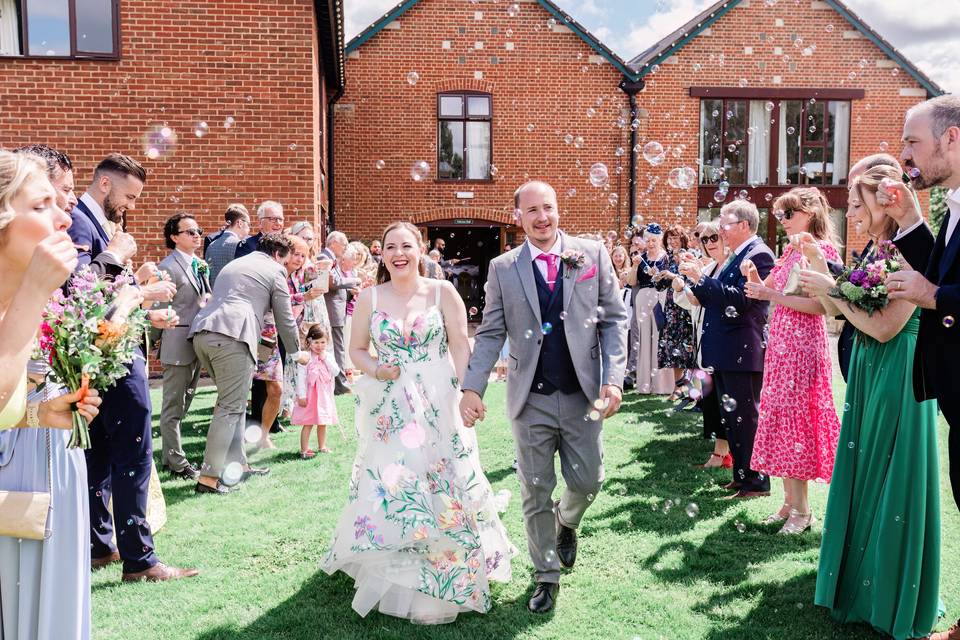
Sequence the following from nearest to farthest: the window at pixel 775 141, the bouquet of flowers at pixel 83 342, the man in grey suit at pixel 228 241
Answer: the bouquet of flowers at pixel 83 342 < the man in grey suit at pixel 228 241 < the window at pixel 775 141

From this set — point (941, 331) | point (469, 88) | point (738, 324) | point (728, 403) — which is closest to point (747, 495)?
point (728, 403)

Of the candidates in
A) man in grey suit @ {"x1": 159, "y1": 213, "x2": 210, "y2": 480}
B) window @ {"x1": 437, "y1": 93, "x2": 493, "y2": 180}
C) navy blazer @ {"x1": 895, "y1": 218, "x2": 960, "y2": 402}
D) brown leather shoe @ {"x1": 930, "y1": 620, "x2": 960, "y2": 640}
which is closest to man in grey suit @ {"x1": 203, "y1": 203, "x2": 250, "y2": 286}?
man in grey suit @ {"x1": 159, "y1": 213, "x2": 210, "y2": 480}

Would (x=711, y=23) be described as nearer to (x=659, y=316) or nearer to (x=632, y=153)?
(x=632, y=153)

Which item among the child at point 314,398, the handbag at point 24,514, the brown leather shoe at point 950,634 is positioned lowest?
the brown leather shoe at point 950,634

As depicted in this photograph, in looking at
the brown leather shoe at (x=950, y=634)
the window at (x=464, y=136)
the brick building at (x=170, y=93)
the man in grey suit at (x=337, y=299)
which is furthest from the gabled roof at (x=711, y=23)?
the brown leather shoe at (x=950, y=634)

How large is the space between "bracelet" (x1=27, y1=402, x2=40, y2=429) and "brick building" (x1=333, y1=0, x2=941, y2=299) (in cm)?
1527

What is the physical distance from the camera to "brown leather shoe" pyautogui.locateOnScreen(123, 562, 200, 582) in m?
4.11

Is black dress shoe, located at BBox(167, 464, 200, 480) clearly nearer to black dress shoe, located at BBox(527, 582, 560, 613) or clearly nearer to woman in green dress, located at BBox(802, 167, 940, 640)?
black dress shoe, located at BBox(527, 582, 560, 613)

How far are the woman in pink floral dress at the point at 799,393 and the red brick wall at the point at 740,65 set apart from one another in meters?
13.7

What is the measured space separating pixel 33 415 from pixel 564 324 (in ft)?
7.80

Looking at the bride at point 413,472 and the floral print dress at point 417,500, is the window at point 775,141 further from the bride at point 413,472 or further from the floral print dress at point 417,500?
the floral print dress at point 417,500

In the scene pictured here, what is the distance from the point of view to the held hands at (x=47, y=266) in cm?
196

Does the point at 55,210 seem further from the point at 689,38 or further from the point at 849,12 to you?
the point at 849,12

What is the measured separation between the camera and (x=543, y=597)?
379 cm
